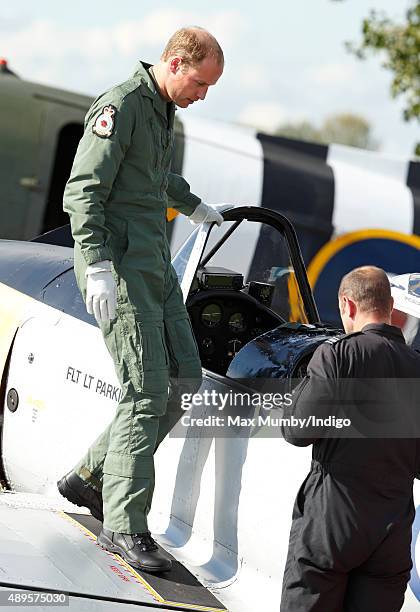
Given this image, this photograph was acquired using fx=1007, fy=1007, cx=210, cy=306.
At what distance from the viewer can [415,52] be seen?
1728 cm

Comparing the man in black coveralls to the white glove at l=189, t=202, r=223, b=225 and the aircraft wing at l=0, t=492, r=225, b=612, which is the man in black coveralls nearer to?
the aircraft wing at l=0, t=492, r=225, b=612

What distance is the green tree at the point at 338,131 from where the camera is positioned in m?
75.3

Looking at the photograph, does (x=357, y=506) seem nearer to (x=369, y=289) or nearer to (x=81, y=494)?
(x=369, y=289)

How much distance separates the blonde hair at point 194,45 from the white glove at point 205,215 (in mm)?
905

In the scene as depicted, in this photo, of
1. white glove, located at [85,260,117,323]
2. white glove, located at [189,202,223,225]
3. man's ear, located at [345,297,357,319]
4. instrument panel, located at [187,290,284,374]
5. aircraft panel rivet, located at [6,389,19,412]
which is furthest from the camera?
aircraft panel rivet, located at [6,389,19,412]

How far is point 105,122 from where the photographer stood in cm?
356

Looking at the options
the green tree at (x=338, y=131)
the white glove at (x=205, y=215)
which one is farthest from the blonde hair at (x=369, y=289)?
the green tree at (x=338, y=131)

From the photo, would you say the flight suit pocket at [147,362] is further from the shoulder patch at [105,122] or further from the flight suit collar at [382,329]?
the flight suit collar at [382,329]

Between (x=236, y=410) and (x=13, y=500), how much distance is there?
104cm

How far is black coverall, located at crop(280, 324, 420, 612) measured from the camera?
3016mm

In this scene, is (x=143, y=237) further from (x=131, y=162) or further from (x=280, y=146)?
(x=280, y=146)

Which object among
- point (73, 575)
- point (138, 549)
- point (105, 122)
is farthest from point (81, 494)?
point (105, 122)

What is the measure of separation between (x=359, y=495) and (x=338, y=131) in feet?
316

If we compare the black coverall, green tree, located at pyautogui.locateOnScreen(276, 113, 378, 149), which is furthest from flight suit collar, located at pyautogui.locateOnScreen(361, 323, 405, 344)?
green tree, located at pyautogui.locateOnScreen(276, 113, 378, 149)
